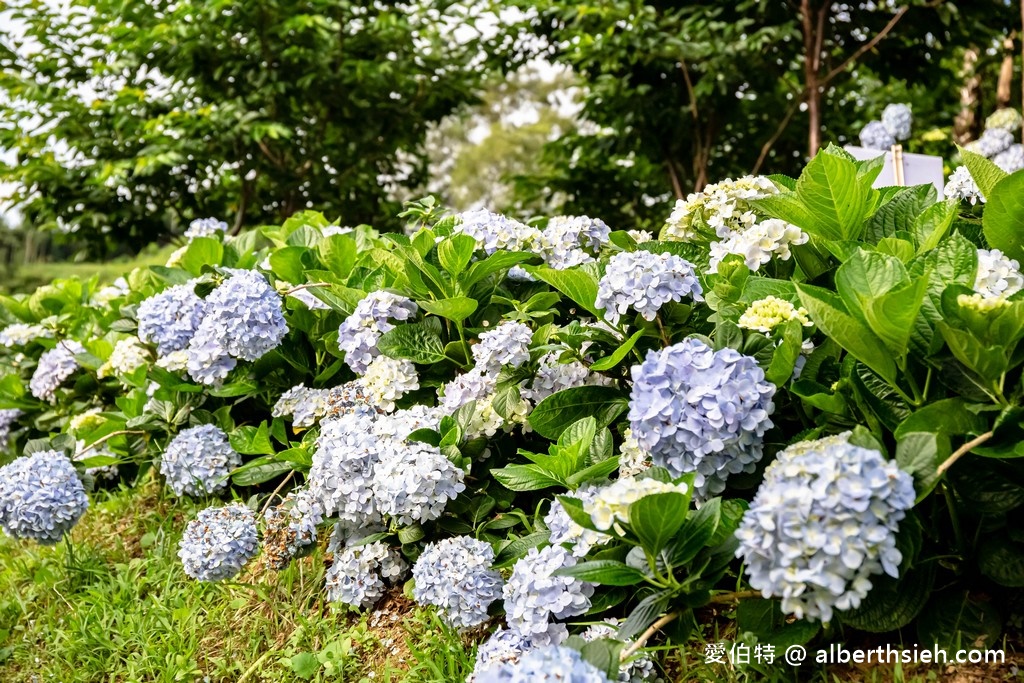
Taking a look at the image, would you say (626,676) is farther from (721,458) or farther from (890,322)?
(890,322)

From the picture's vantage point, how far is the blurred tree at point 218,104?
16.7 feet

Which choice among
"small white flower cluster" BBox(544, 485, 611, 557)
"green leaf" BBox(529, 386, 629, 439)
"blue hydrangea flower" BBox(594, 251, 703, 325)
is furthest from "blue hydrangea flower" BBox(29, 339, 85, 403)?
"blue hydrangea flower" BBox(594, 251, 703, 325)

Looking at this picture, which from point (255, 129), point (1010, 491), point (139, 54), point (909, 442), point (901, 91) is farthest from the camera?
point (901, 91)

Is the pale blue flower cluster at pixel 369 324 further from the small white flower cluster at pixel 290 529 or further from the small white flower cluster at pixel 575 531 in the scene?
the small white flower cluster at pixel 575 531

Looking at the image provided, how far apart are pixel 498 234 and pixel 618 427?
0.58 m

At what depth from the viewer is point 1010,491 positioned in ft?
4.44

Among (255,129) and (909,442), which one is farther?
(255,129)

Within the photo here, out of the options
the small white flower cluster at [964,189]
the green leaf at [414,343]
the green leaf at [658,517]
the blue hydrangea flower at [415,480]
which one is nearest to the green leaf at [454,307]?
the green leaf at [414,343]

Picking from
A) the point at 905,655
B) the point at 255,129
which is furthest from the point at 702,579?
the point at 255,129

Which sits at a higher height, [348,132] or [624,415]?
[624,415]

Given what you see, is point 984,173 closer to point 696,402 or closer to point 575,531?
point 696,402

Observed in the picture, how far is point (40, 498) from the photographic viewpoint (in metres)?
2.22

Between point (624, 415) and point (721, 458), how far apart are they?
0.48 meters

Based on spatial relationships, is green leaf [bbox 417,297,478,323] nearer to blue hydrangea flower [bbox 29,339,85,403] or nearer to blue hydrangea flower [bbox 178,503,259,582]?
blue hydrangea flower [bbox 178,503,259,582]
